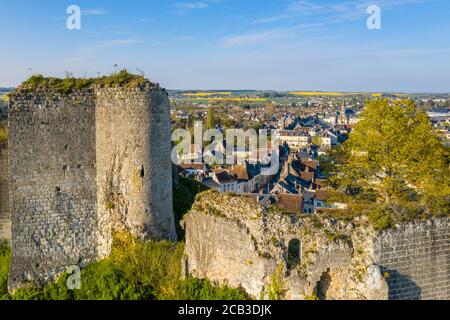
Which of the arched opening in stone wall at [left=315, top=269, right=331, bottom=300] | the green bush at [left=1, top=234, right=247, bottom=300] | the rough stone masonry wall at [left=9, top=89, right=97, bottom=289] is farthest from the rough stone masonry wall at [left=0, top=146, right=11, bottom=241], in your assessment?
the arched opening in stone wall at [left=315, top=269, right=331, bottom=300]

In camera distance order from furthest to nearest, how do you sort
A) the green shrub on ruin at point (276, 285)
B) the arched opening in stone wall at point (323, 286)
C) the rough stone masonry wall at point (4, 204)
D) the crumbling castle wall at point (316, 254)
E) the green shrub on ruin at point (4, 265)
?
the rough stone masonry wall at point (4, 204) < the green shrub on ruin at point (4, 265) < the green shrub on ruin at point (276, 285) < the arched opening in stone wall at point (323, 286) < the crumbling castle wall at point (316, 254)

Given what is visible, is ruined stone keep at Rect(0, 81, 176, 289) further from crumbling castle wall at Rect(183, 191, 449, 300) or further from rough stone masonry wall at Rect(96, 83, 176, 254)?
crumbling castle wall at Rect(183, 191, 449, 300)

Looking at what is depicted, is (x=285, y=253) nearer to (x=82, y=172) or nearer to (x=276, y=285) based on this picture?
(x=276, y=285)

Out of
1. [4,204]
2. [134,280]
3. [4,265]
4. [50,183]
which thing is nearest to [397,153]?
[134,280]

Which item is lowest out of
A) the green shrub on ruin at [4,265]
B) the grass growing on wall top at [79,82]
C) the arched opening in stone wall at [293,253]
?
the green shrub on ruin at [4,265]

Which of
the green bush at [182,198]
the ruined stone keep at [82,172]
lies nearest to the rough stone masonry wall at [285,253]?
the ruined stone keep at [82,172]

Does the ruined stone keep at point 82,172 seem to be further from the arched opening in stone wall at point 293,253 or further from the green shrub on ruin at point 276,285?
the arched opening in stone wall at point 293,253
